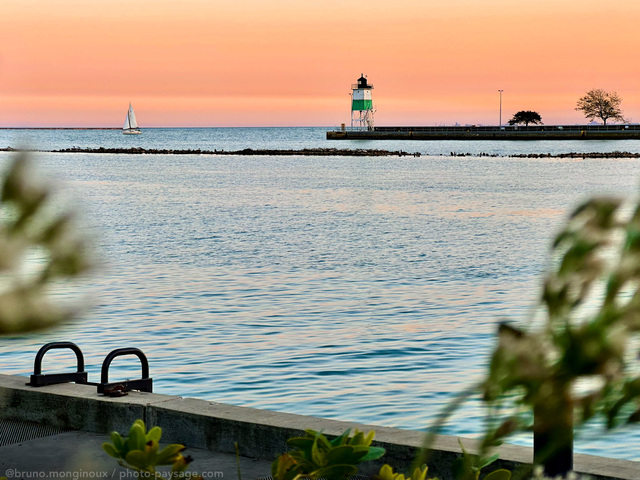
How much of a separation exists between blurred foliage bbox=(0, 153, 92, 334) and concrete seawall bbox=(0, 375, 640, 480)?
5239 millimetres

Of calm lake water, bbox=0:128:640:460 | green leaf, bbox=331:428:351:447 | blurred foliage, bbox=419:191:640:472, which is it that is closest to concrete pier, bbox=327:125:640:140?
calm lake water, bbox=0:128:640:460

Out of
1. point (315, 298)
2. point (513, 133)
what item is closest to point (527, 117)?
point (513, 133)

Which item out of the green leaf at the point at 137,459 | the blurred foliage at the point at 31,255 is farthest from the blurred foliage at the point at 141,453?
the blurred foliage at the point at 31,255

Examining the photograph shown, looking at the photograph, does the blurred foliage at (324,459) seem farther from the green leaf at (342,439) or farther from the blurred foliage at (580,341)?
the blurred foliage at (580,341)

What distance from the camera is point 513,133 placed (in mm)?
159000

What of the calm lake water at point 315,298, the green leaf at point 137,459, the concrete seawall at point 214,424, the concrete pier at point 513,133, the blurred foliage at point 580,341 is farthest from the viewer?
Answer: the concrete pier at point 513,133

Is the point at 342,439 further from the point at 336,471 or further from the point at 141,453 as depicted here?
the point at 141,453

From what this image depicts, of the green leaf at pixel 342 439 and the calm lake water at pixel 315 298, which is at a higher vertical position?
the green leaf at pixel 342 439

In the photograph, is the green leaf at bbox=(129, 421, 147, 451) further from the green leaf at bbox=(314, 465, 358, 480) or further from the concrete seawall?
the concrete seawall

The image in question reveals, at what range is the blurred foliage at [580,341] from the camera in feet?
2.06

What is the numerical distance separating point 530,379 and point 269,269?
2553 centimetres

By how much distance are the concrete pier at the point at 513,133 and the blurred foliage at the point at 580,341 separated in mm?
156669

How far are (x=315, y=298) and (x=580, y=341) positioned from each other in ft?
65.3

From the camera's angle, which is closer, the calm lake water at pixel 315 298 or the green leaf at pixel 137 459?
the green leaf at pixel 137 459
